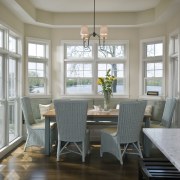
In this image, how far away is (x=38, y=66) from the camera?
6.65m

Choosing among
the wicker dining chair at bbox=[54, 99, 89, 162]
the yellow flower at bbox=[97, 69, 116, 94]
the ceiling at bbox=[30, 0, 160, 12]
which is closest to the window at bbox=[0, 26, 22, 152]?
the ceiling at bbox=[30, 0, 160, 12]

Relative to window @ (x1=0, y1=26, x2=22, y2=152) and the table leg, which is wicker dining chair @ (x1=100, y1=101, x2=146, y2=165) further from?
window @ (x1=0, y1=26, x2=22, y2=152)

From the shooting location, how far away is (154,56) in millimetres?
6430

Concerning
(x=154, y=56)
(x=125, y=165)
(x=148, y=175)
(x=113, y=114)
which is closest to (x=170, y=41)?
(x=154, y=56)

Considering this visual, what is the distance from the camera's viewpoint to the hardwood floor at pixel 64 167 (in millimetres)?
3781

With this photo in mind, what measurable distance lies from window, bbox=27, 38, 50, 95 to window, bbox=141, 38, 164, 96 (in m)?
2.44

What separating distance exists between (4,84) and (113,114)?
2.13 m

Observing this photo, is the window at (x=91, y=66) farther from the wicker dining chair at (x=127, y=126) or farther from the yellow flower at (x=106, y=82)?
the wicker dining chair at (x=127, y=126)

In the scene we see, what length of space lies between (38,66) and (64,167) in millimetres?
3176

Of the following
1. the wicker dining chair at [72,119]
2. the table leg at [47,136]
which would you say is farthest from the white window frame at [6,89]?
the wicker dining chair at [72,119]

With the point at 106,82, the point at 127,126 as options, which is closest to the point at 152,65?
the point at 106,82

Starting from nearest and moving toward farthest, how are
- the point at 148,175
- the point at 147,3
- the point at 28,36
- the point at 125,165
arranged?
1. the point at 148,175
2. the point at 125,165
3. the point at 147,3
4. the point at 28,36

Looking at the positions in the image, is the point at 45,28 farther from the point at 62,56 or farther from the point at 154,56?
the point at 154,56

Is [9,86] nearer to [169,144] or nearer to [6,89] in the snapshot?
[6,89]
